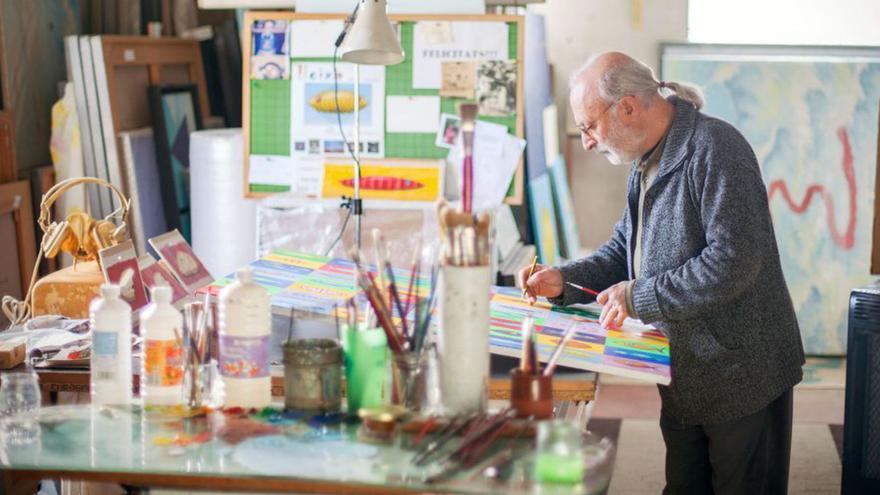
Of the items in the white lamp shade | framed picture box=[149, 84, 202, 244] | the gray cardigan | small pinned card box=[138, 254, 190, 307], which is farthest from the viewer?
framed picture box=[149, 84, 202, 244]

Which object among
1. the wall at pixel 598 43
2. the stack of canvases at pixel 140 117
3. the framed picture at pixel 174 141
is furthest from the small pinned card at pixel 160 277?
the wall at pixel 598 43

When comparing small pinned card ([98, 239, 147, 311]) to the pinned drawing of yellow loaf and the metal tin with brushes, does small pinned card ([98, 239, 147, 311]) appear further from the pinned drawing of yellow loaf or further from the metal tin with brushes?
the pinned drawing of yellow loaf

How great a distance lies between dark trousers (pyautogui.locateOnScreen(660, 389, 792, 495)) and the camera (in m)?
2.70

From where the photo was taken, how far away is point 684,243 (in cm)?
263

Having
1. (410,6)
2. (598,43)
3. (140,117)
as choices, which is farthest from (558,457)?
(598,43)

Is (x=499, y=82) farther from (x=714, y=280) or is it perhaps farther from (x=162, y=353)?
(x=162, y=353)

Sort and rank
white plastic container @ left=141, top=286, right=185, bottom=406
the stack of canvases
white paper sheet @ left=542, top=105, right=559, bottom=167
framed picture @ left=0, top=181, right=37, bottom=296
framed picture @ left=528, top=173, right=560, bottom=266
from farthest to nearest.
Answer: white paper sheet @ left=542, top=105, right=559, bottom=167 < framed picture @ left=528, top=173, right=560, bottom=266 < the stack of canvases < framed picture @ left=0, top=181, right=37, bottom=296 < white plastic container @ left=141, top=286, right=185, bottom=406

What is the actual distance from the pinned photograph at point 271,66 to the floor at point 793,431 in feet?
6.51

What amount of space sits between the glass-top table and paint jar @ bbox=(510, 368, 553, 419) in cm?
7

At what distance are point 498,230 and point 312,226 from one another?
0.81 m

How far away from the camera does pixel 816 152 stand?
596 cm

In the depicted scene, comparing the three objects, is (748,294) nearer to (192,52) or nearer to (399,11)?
(399,11)

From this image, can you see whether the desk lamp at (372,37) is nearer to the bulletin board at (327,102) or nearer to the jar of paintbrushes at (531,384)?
the bulletin board at (327,102)

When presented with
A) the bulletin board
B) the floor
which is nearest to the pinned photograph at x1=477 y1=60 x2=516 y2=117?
the bulletin board
